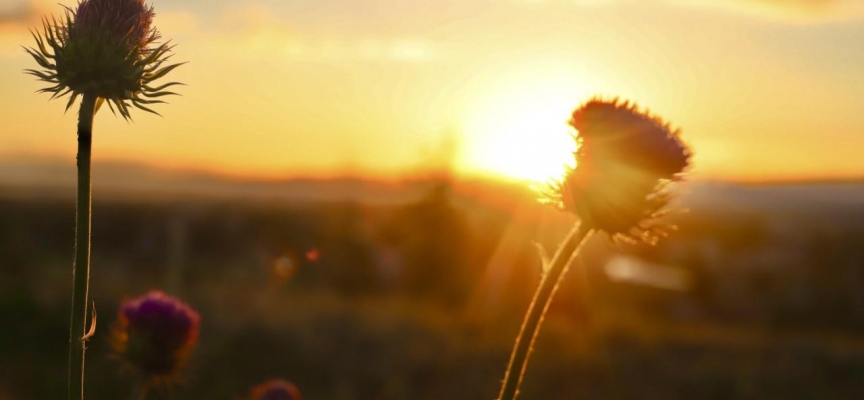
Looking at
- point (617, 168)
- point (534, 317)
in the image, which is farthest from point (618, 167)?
point (534, 317)

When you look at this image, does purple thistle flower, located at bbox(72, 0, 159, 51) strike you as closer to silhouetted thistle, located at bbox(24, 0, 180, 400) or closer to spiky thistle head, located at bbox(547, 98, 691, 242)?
silhouetted thistle, located at bbox(24, 0, 180, 400)

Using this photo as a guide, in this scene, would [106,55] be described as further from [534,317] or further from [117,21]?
[534,317]

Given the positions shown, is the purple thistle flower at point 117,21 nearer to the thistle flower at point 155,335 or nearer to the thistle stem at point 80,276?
the thistle stem at point 80,276

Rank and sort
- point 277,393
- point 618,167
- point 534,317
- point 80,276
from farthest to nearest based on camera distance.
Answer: point 277,393, point 618,167, point 534,317, point 80,276

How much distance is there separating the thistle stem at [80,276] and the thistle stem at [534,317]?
1530mm

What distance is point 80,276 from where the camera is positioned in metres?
3.12

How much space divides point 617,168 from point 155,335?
10.1ft

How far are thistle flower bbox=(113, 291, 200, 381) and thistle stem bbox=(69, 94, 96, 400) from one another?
2.22 metres

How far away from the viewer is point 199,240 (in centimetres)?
9112

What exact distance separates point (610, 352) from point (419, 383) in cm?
1007

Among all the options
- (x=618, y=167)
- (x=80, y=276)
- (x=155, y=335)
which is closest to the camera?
(x=80, y=276)

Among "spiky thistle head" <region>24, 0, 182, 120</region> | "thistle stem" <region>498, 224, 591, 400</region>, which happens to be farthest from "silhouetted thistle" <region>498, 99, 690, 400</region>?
"spiky thistle head" <region>24, 0, 182, 120</region>

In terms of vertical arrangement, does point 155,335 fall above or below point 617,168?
below

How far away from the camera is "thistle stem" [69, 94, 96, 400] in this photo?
9.85 feet
